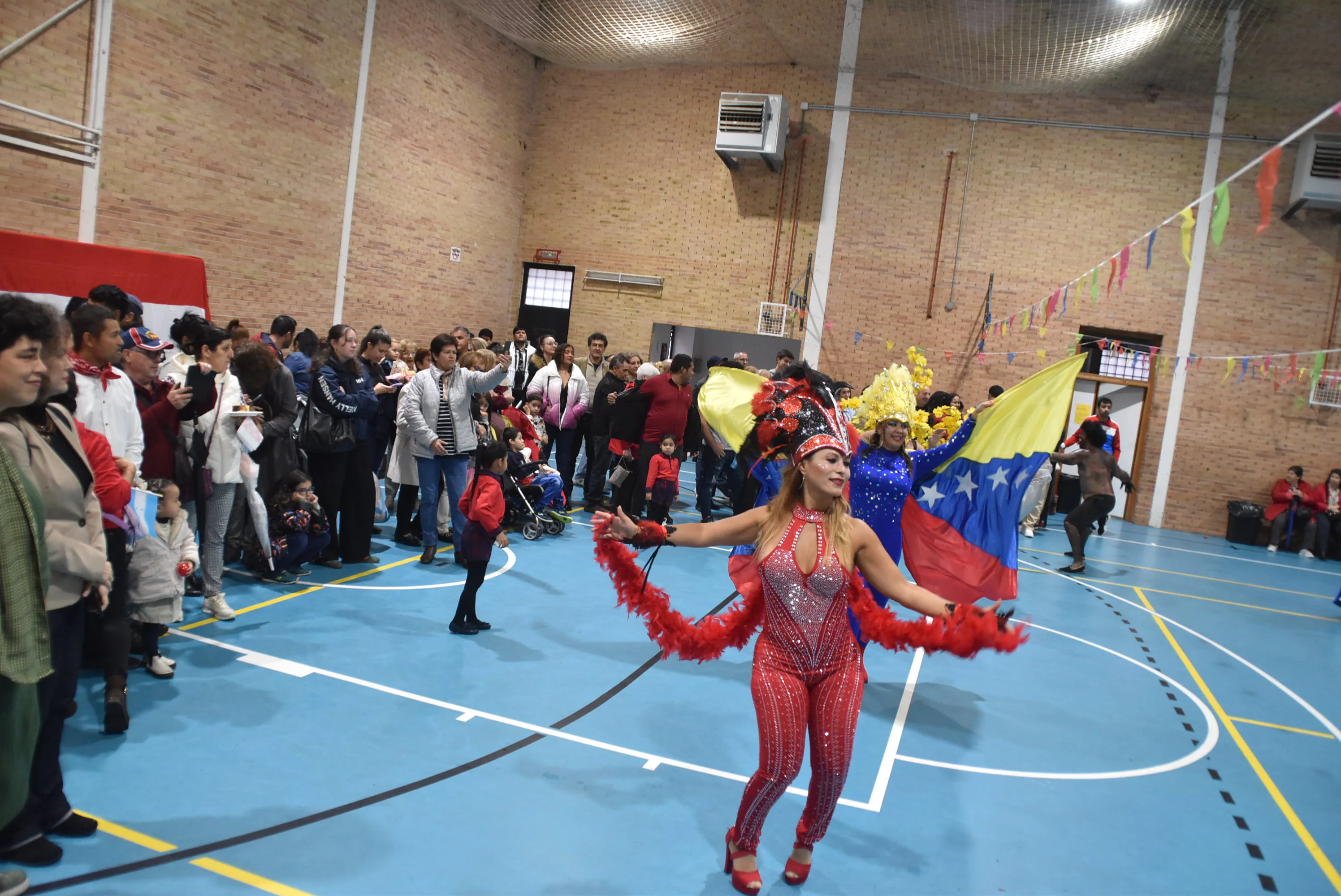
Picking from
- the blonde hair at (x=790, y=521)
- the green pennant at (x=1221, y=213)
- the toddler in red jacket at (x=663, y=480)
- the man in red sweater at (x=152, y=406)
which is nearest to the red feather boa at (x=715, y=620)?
the blonde hair at (x=790, y=521)

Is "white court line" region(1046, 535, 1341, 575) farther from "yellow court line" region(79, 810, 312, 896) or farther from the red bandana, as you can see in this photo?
the red bandana

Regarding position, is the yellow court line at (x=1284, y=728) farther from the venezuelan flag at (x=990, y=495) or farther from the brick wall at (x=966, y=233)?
the brick wall at (x=966, y=233)

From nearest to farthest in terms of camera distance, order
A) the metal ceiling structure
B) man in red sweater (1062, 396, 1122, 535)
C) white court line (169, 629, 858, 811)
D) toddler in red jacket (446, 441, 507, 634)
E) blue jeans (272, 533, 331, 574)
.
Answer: white court line (169, 629, 858, 811), toddler in red jacket (446, 441, 507, 634), blue jeans (272, 533, 331, 574), man in red sweater (1062, 396, 1122, 535), the metal ceiling structure

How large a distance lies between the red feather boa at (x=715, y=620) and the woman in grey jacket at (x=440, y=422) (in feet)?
13.7

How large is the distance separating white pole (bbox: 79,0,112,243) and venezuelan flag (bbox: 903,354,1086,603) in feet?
32.7

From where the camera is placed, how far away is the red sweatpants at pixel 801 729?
11.3 ft

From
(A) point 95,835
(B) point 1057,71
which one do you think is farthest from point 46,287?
(B) point 1057,71

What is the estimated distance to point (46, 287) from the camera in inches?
347

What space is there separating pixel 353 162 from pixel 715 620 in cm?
1296

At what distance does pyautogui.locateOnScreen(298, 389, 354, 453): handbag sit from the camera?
7.11m

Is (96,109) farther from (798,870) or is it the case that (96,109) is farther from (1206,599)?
(1206,599)

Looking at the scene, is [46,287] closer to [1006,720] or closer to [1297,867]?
[1006,720]

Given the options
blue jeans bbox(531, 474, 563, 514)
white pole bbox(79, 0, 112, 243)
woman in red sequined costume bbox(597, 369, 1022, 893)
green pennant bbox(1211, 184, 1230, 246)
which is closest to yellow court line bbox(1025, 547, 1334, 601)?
green pennant bbox(1211, 184, 1230, 246)

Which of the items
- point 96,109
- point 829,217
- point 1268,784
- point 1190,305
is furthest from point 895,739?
point 1190,305
